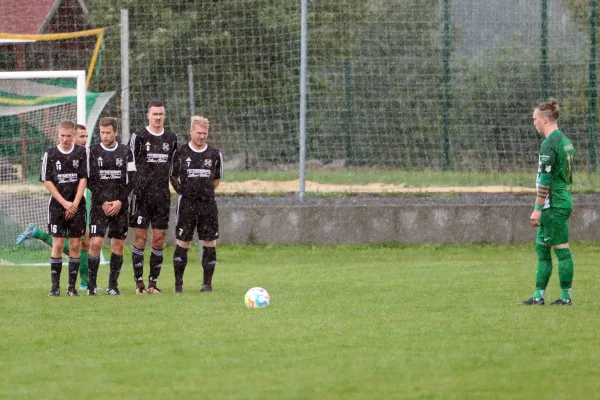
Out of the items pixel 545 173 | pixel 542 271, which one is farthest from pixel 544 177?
pixel 542 271

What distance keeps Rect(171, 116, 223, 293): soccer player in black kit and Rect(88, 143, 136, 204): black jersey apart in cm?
57

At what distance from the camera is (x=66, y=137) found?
12.0m

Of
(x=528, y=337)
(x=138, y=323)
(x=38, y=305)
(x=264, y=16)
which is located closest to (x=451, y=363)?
(x=528, y=337)

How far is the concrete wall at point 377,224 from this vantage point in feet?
56.6

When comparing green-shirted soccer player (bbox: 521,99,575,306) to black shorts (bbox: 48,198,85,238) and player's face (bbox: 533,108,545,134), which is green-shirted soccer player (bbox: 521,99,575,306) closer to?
player's face (bbox: 533,108,545,134)

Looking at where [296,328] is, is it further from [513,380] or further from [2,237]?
[2,237]

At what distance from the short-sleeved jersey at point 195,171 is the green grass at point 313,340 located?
1159mm

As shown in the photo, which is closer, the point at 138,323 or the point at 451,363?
the point at 451,363

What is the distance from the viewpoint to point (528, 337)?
8.27 m

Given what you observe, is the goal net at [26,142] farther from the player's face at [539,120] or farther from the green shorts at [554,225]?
the green shorts at [554,225]

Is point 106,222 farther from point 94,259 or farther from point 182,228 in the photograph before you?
point 182,228

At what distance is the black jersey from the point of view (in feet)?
39.5

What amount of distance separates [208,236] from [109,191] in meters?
1.24

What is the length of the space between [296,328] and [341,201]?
9160 millimetres
